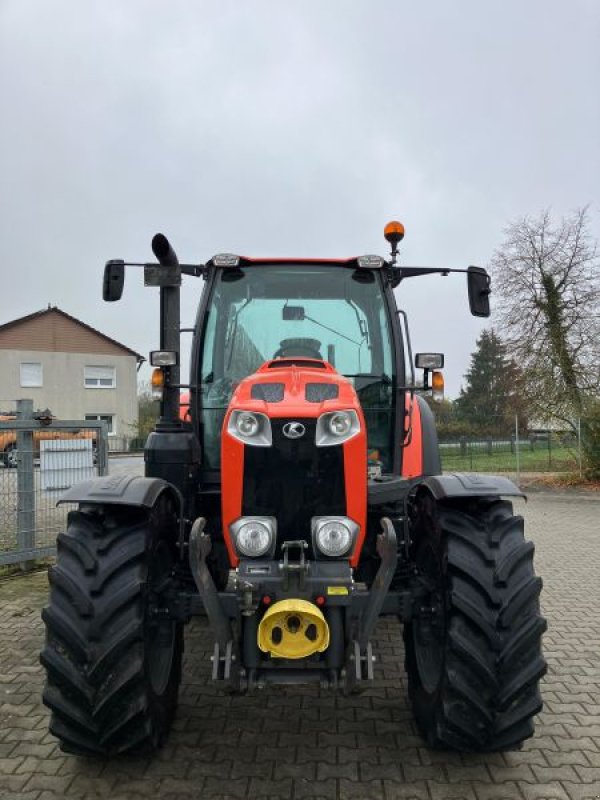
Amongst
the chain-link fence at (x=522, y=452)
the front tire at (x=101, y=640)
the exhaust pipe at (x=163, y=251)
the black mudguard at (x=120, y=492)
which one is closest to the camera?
the front tire at (x=101, y=640)

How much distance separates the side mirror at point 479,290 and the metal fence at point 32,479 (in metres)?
4.46

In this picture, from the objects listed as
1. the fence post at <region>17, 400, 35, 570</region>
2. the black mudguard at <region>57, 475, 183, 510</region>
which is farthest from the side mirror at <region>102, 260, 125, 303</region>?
the fence post at <region>17, 400, 35, 570</region>

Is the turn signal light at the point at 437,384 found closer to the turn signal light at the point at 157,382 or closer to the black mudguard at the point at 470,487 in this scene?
the black mudguard at the point at 470,487

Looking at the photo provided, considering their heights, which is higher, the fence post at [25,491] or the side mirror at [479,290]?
the side mirror at [479,290]

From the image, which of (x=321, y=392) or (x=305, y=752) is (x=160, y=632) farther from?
(x=321, y=392)

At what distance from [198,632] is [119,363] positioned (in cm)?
3490

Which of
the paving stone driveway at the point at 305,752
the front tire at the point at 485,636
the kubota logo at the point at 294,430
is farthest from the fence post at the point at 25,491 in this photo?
the front tire at the point at 485,636

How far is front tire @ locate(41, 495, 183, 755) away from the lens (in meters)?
2.68

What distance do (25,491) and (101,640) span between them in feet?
15.0

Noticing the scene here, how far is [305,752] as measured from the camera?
3.09 m

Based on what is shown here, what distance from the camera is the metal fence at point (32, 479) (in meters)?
6.71

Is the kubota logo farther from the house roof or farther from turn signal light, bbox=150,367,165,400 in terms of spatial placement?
the house roof

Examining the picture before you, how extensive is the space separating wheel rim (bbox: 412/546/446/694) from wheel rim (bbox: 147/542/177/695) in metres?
1.16

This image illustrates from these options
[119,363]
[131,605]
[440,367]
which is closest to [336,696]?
[131,605]
